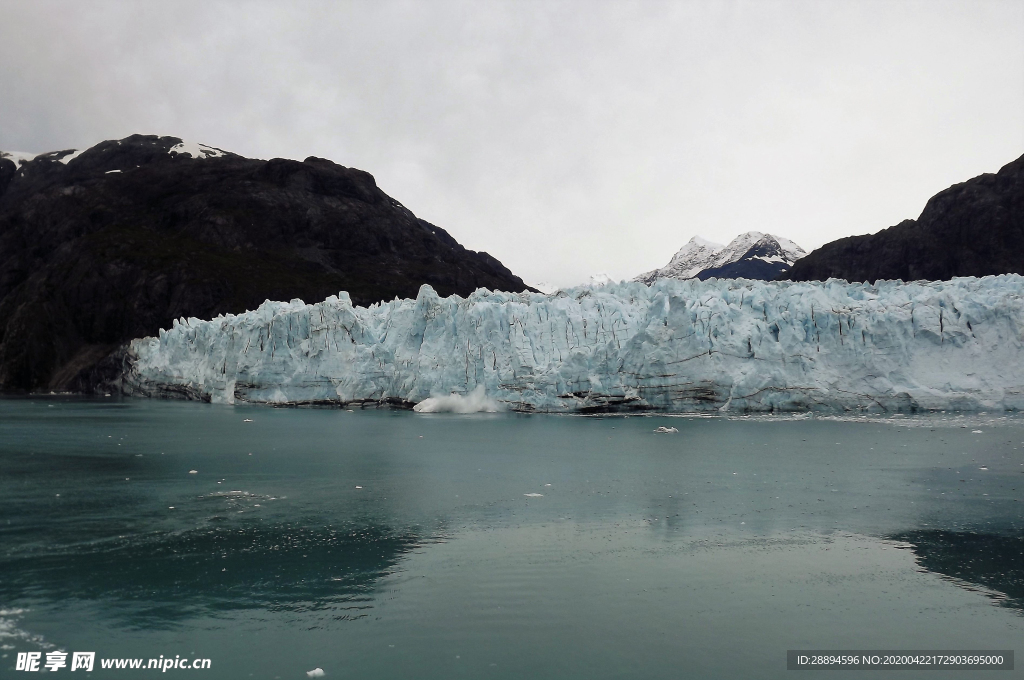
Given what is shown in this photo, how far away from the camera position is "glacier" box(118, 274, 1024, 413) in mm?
27531

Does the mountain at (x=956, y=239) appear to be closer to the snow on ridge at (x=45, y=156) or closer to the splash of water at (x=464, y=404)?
the splash of water at (x=464, y=404)

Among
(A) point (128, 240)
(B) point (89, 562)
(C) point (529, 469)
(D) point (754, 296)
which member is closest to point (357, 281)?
(A) point (128, 240)

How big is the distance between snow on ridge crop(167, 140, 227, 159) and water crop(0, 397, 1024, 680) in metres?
101

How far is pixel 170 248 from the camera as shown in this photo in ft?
246

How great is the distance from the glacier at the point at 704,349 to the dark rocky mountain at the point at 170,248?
3303 cm

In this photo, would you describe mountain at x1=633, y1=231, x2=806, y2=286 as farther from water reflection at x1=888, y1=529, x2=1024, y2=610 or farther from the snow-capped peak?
water reflection at x1=888, y1=529, x2=1024, y2=610

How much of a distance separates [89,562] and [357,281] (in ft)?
238

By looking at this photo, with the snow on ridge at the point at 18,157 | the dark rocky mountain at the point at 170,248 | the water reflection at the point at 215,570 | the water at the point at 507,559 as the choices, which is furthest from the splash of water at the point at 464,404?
the snow on ridge at the point at 18,157

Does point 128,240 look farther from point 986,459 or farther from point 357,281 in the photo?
point 986,459

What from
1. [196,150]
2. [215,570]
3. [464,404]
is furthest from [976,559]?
[196,150]

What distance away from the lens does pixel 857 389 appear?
27844mm

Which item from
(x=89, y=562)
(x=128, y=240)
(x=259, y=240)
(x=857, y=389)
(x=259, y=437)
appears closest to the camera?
(x=89, y=562)

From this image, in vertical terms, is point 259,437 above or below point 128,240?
below

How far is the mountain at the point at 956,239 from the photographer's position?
64.0 m
